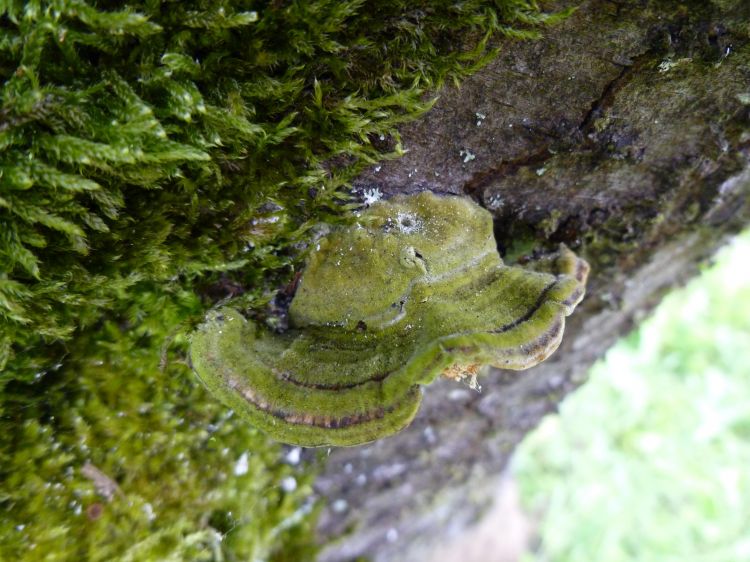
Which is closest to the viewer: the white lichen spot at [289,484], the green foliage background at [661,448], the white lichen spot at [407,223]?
the white lichen spot at [407,223]

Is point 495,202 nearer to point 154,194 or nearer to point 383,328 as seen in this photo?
point 383,328

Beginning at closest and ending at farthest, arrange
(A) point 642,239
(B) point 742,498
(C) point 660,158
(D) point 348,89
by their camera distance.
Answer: (D) point 348,89 → (C) point 660,158 → (A) point 642,239 → (B) point 742,498

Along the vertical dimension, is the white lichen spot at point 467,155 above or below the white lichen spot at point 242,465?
above

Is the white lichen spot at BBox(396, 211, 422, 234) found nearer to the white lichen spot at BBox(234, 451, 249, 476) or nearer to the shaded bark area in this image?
the shaded bark area

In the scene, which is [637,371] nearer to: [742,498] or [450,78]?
[742,498]

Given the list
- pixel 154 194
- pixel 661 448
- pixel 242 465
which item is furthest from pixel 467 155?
pixel 661 448

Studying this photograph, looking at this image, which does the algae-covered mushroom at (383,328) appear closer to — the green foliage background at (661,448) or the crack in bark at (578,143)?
the crack in bark at (578,143)

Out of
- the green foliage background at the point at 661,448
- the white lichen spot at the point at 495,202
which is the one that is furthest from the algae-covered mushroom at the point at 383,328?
the green foliage background at the point at 661,448

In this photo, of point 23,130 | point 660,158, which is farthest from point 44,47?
point 660,158
